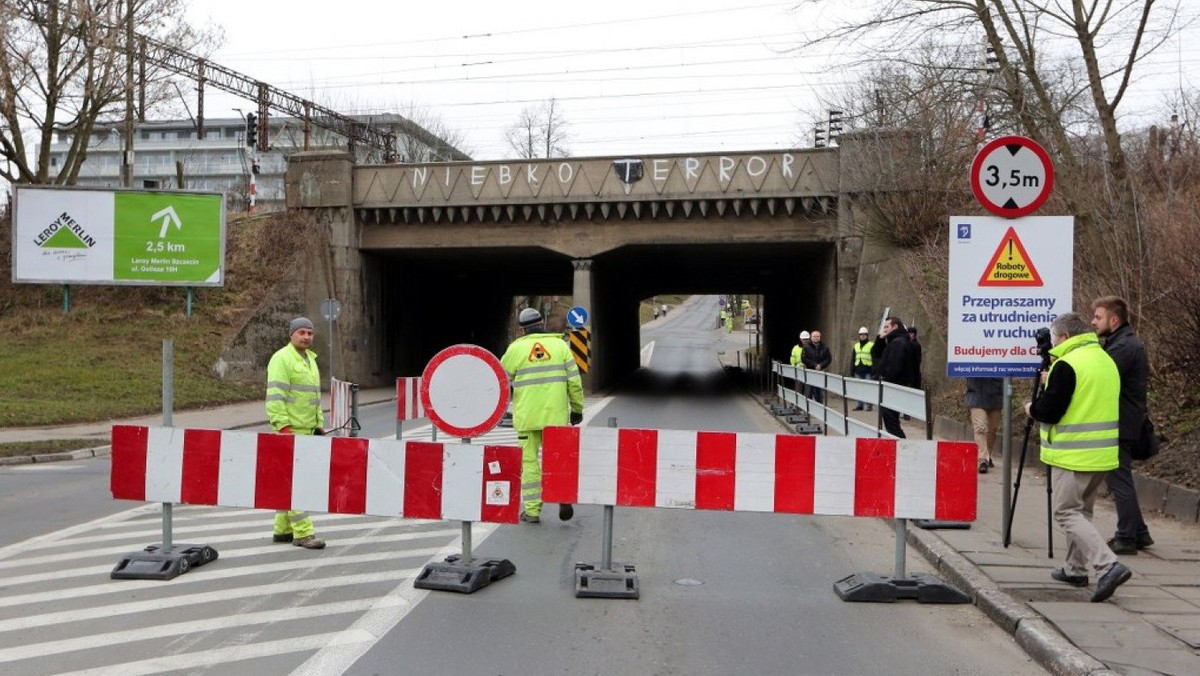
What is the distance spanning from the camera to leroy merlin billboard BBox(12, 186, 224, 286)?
26.6 meters

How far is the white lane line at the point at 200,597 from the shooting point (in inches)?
224

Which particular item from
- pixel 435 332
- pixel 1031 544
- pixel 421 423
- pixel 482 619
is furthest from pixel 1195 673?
pixel 435 332

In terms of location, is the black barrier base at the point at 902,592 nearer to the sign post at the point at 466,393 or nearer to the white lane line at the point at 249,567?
the sign post at the point at 466,393

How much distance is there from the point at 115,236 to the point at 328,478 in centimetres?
2364

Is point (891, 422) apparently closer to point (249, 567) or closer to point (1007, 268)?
point (1007, 268)

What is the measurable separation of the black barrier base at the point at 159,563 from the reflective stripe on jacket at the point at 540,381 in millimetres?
2845

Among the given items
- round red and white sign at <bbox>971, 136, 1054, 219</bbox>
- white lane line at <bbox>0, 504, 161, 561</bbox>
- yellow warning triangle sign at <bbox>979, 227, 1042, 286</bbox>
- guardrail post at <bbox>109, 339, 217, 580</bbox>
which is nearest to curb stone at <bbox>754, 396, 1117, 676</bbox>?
yellow warning triangle sign at <bbox>979, 227, 1042, 286</bbox>

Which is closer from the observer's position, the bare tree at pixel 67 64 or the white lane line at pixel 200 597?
the white lane line at pixel 200 597

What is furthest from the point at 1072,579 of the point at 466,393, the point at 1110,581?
the point at 466,393

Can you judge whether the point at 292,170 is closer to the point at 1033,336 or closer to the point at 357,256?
the point at 357,256

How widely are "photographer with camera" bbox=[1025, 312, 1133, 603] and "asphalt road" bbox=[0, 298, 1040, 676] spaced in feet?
2.80

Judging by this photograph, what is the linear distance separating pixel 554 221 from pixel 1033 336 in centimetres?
2435

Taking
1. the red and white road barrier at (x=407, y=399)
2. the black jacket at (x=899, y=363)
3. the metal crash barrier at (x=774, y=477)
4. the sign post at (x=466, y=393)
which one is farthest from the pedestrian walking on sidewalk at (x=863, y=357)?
the sign post at (x=466, y=393)

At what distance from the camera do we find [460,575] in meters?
6.50
